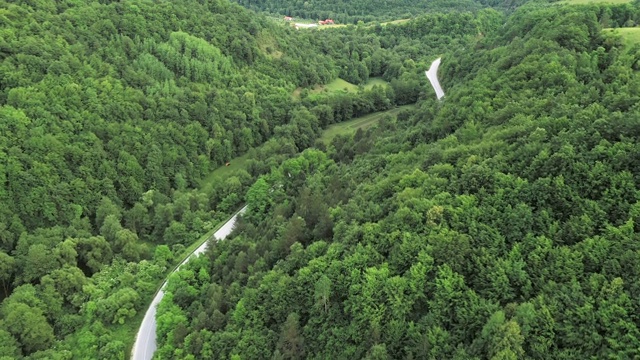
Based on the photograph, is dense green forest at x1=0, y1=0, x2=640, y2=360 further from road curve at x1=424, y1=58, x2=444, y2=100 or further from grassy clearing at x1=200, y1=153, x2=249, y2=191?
road curve at x1=424, y1=58, x2=444, y2=100

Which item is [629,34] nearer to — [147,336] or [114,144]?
[147,336]

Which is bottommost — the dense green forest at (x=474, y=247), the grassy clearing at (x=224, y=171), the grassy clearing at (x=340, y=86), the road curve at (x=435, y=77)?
the grassy clearing at (x=224, y=171)

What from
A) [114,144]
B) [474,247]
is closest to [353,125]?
[114,144]

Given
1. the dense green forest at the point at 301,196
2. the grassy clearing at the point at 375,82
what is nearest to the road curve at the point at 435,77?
the dense green forest at the point at 301,196

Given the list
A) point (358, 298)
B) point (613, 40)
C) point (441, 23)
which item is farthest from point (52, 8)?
point (441, 23)

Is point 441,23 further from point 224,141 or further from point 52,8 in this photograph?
point 52,8

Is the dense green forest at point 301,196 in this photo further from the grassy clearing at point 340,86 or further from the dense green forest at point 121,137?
the grassy clearing at point 340,86
